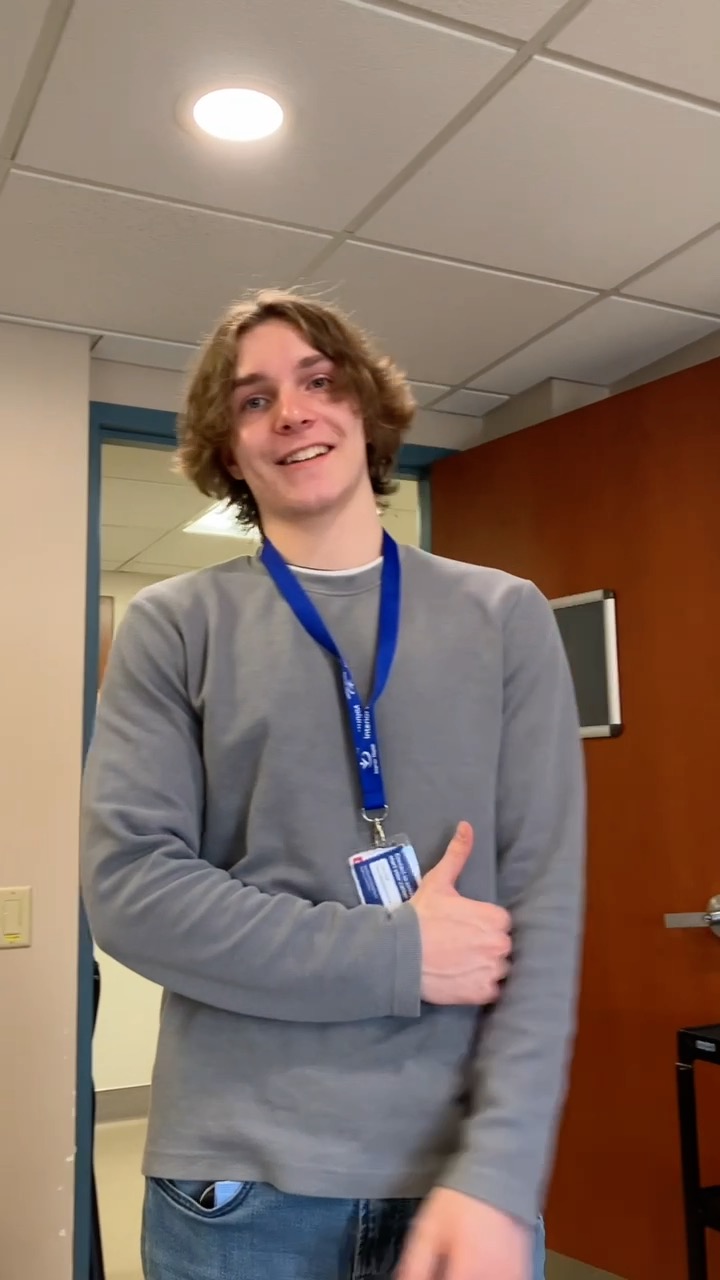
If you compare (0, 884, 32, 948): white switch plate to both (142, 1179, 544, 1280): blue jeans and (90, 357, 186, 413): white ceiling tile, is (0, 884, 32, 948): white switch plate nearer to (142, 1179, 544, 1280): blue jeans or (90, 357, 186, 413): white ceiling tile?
(90, 357, 186, 413): white ceiling tile

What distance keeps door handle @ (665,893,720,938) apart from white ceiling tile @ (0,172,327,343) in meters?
1.57

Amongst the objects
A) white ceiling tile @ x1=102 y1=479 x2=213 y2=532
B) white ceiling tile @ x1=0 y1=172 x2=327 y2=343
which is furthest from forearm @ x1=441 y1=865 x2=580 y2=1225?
white ceiling tile @ x1=102 y1=479 x2=213 y2=532

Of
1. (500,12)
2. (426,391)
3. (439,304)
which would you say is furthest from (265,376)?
(426,391)

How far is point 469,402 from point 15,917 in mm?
1819

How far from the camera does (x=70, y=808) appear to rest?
2.38 metres

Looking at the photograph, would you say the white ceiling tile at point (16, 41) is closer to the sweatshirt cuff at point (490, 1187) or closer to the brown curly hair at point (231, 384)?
the brown curly hair at point (231, 384)

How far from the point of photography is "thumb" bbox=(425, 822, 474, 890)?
812mm

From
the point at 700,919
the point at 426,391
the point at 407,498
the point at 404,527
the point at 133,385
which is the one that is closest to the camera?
the point at 700,919

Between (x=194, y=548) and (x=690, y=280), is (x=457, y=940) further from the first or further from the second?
(x=194, y=548)

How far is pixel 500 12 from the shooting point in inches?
56.2

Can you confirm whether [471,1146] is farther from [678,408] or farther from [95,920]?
[678,408]

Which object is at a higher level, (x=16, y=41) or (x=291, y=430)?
(x=16, y=41)

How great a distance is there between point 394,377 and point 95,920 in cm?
66

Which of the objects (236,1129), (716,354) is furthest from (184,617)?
(716,354)
